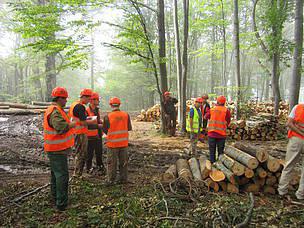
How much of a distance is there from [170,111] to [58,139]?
268 inches

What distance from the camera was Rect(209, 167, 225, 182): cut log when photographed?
4137mm

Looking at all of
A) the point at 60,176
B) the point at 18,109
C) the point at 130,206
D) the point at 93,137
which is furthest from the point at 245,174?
the point at 18,109

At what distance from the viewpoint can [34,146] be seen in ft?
25.2

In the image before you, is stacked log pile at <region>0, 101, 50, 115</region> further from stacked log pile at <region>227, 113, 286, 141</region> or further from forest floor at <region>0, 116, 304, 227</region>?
stacked log pile at <region>227, 113, 286, 141</region>

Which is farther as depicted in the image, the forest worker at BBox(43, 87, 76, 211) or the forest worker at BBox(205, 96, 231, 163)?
the forest worker at BBox(205, 96, 231, 163)

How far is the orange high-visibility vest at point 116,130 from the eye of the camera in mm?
4586

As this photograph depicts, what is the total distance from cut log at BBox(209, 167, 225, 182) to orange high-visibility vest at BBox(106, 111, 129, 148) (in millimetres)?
2032

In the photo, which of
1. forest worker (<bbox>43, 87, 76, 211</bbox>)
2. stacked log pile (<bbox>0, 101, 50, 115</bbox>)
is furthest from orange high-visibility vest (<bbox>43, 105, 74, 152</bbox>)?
stacked log pile (<bbox>0, 101, 50, 115</bbox>)

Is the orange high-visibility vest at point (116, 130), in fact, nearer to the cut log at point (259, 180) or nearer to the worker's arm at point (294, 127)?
the cut log at point (259, 180)

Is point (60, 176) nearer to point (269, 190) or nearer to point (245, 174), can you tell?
point (245, 174)

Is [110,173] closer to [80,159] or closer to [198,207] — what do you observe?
[80,159]

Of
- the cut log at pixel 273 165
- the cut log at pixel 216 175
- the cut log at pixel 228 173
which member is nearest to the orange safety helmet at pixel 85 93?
the cut log at pixel 216 175

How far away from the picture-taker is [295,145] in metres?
4.03

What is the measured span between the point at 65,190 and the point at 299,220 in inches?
156
